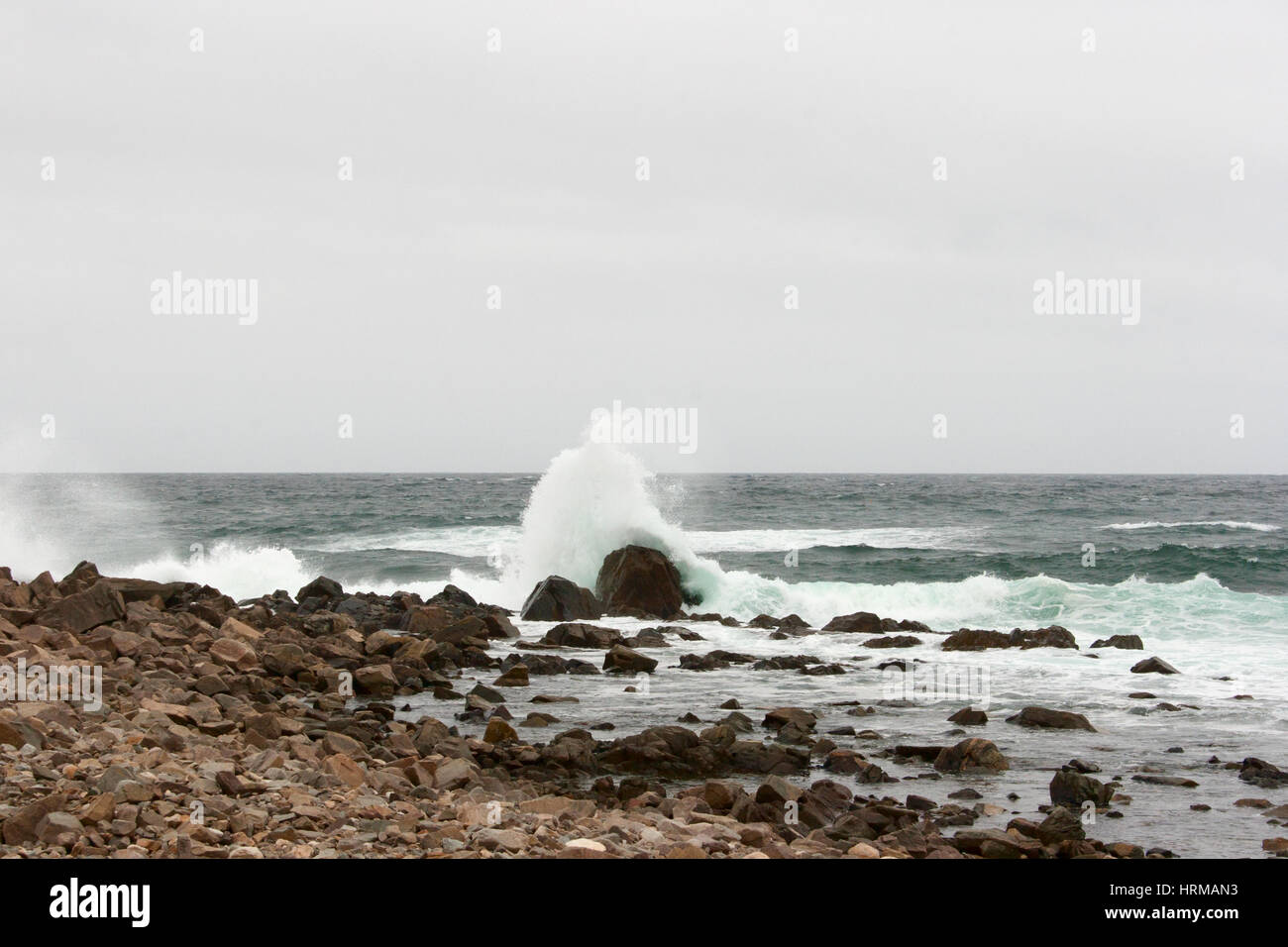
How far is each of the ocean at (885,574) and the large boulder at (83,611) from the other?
4.56 m

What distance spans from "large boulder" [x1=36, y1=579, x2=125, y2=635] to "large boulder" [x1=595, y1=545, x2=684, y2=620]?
1011cm

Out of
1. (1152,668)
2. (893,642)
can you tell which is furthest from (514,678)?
(1152,668)

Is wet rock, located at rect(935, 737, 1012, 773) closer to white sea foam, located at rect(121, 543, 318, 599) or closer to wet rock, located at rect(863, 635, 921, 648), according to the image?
wet rock, located at rect(863, 635, 921, 648)

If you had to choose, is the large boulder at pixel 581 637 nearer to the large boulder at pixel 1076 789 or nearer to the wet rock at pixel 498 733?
the wet rock at pixel 498 733

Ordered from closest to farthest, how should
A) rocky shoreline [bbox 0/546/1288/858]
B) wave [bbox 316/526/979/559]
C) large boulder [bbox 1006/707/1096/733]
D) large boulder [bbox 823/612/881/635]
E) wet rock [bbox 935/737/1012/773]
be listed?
rocky shoreline [bbox 0/546/1288/858]
wet rock [bbox 935/737/1012/773]
large boulder [bbox 1006/707/1096/733]
large boulder [bbox 823/612/881/635]
wave [bbox 316/526/979/559]

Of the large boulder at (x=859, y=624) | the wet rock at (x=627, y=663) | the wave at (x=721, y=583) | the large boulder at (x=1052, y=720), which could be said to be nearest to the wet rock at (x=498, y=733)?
the wet rock at (x=627, y=663)

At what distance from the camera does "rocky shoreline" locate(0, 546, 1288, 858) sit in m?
6.64

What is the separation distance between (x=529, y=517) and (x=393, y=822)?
65.8 ft

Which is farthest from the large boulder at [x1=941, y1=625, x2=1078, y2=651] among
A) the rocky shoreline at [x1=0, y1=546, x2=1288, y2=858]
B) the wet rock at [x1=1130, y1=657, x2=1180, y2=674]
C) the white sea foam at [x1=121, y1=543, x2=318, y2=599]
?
the white sea foam at [x1=121, y1=543, x2=318, y2=599]

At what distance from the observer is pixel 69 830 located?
6.07 m

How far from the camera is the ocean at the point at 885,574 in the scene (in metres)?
12.0

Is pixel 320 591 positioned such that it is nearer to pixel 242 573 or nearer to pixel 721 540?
pixel 242 573

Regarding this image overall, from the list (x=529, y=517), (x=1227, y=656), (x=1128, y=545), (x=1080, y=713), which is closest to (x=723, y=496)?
(x=1128, y=545)
